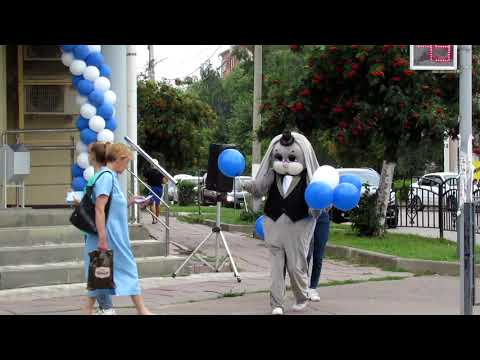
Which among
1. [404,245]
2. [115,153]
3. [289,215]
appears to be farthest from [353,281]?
[115,153]

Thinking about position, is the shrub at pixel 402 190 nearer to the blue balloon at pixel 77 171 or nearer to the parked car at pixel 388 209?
the parked car at pixel 388 209

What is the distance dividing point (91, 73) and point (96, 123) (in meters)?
0.66

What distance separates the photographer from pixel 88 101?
36.8ft

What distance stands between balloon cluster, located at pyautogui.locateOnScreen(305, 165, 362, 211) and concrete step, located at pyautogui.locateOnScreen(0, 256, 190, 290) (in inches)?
134

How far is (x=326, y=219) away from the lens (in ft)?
31.6

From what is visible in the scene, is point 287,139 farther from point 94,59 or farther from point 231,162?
point 94,59

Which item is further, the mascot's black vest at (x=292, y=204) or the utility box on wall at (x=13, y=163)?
the utility box on wall at (x=13, y=163)

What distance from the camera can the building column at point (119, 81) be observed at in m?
12.5

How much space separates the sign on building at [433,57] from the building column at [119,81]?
5084 mm

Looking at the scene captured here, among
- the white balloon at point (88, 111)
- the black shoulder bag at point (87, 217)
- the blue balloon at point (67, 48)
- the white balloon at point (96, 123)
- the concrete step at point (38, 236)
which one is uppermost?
the blue balloon at point (67, 48)

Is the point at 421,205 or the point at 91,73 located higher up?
the point at 91,73

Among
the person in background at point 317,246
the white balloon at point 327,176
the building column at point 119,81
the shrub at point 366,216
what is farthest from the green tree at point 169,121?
the white balloon at point 327,176

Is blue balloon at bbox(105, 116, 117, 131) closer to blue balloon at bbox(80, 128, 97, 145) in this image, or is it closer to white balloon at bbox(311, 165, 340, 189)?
blue balloon at bbox(80, 128, 97, 145)

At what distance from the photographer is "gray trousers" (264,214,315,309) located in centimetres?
847
